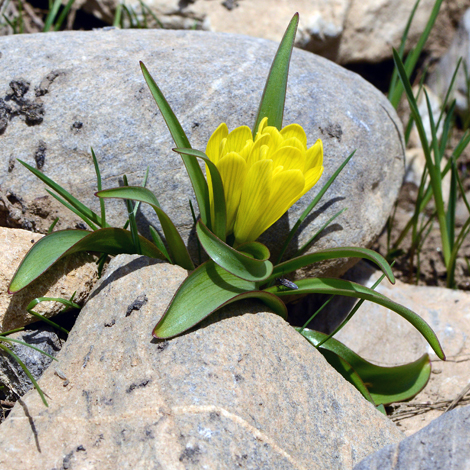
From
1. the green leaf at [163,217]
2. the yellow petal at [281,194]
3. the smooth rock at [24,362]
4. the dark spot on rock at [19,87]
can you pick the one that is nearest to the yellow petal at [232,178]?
the yellow petal at [281,194]

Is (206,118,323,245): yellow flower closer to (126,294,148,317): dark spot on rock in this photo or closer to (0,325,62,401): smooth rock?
(126,294,148,317): dark spot on rock

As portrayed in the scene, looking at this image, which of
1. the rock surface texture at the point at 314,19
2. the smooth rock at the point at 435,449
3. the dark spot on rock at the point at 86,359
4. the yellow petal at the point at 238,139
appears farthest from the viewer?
the rock surface texture at the point at 314,19

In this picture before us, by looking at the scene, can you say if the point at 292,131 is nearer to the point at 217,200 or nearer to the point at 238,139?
the point at 238,139

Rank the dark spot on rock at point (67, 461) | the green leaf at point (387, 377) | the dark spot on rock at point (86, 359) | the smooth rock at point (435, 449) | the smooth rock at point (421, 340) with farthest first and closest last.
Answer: the smooth rock at point (421, 340) < the green leaf at point (387, 377) < the dark spot on rock at point (86, 359) < the dark spot on rock at point (67, 461) < the smooth rock at point (435, 449)

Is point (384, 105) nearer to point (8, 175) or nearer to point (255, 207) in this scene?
point (255, 207)

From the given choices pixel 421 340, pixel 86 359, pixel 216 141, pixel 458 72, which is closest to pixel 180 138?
pixel 216 141

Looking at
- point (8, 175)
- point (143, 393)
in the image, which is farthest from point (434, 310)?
point (8, 175)

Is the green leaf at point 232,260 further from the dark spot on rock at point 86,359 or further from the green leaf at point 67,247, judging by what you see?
the dark spot on rock at point 86,359

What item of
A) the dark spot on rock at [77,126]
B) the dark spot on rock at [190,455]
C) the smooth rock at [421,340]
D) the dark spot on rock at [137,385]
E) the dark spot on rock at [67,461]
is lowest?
the smooth rock at [421,340]
